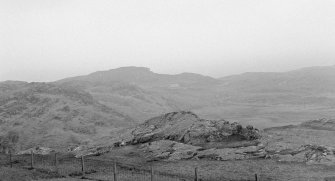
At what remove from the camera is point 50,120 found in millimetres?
77000

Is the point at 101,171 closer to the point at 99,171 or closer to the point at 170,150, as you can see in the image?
the point at 99,171

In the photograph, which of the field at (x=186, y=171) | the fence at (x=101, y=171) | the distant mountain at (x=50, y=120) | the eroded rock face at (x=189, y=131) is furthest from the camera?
the distant mountain at (x=50, y=120)

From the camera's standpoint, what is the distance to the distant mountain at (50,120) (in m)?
67.1

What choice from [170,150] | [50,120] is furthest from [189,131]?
[50,120]

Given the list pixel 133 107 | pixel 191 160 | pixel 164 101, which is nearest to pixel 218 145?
pixel 191 160

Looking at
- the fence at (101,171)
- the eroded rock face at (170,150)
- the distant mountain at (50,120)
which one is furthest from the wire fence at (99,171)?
the distant mountain at (50,120)

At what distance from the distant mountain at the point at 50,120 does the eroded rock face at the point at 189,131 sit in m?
18.5

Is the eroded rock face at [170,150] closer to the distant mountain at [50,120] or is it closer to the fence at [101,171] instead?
the fence at [101,171]

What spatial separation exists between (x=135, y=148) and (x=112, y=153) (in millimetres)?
2696

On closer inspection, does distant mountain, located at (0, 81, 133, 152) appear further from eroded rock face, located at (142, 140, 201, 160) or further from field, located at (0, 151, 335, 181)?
field, located at (0, 151, 335, 181)

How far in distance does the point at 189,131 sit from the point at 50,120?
138ft

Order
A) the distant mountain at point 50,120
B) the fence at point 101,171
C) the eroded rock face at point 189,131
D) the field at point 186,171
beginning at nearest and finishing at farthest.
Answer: the fence at point 101,171 → the field at point 186,171 → the eroded rock face at point 189,131 → the distant mountain at point 50,120

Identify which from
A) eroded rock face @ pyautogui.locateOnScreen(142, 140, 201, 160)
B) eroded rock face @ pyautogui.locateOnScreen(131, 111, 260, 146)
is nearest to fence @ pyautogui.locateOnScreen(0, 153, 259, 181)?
eroded rock face @ pyautogui.locateOnScreen(142, 140, 201, 160)

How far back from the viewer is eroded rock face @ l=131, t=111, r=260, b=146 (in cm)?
4200
